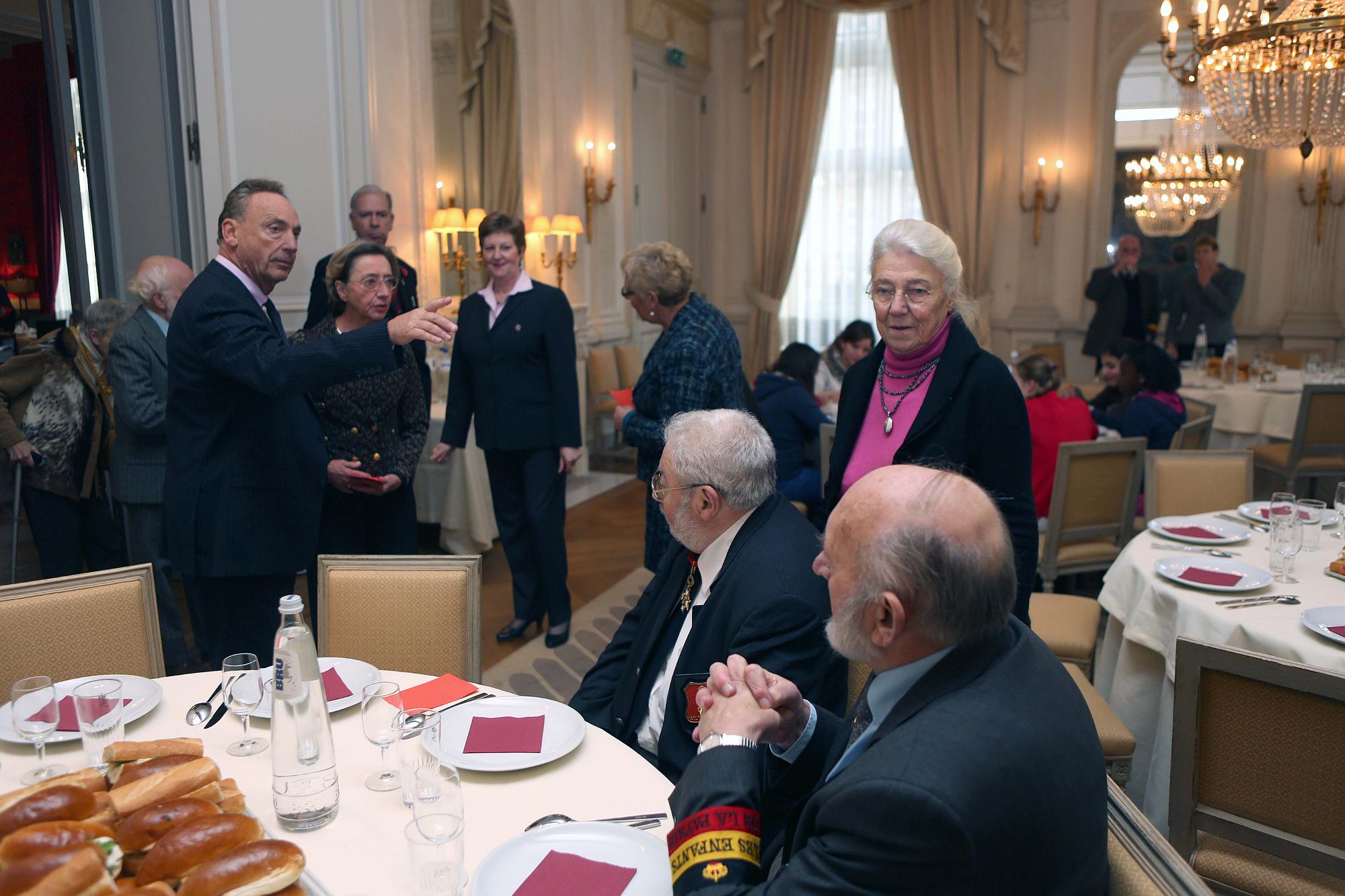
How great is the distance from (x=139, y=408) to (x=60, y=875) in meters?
2.87

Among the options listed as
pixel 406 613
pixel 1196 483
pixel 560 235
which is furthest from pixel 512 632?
pixel 560 235

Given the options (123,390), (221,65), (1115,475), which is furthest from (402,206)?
(1115,475)

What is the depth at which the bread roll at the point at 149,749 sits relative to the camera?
155 cm

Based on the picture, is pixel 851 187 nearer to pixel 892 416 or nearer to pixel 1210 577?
pixel 1210 577

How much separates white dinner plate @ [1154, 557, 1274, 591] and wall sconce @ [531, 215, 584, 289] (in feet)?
15.6

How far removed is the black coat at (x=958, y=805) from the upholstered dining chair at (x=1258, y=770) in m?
0.88

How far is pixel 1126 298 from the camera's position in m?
8.62

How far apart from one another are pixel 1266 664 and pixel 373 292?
2759mm

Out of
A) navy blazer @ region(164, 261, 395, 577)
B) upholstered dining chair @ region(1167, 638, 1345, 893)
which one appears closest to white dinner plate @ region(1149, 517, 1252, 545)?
upholstered dining chair @ region(1167, 638, 1345, 893)

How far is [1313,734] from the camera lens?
1.92 m

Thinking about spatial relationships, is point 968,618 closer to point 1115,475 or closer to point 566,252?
point 1115,475

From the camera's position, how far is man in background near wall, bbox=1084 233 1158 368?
8.58 m

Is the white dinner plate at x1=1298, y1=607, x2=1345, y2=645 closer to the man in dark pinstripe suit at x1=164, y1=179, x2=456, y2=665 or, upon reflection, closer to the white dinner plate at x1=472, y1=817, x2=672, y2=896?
the white dinner plate at x1=472, y1=817, x2=672, y2=896

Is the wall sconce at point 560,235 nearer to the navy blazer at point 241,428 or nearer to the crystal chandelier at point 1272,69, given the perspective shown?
the crystal chandelier at point 1272,69
